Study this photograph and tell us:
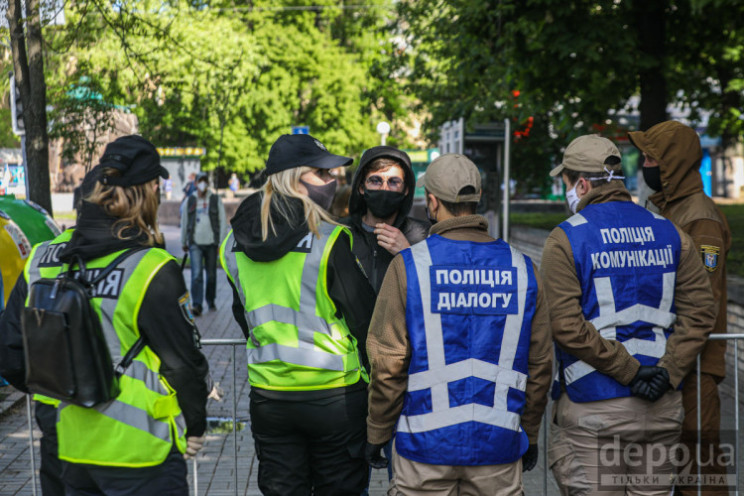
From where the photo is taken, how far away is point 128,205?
275 centimetres

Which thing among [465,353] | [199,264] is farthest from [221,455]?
[199,264]

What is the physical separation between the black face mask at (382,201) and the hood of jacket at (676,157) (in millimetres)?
1227

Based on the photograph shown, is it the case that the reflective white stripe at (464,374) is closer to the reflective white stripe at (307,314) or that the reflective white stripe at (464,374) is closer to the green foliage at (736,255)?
the reflective white stripe at (307,314)

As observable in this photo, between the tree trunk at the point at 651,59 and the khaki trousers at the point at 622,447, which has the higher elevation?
the tree trunk at the point at 651,59

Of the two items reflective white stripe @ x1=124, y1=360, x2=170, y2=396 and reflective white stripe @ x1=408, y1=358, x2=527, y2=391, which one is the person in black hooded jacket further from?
reflective white stripe @ x1=124, y1=360, x2=170, y2=396

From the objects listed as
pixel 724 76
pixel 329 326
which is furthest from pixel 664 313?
pixel 724 76

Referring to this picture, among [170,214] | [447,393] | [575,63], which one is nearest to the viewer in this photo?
[447,393]

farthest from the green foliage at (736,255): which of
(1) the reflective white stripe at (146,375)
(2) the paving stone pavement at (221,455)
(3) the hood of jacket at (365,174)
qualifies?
(1) the reflective white stripe at (146,375)

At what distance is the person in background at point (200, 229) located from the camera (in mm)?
11969

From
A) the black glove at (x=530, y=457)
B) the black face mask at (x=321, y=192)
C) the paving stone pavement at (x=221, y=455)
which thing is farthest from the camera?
the paving stone pavement at (x=221, y=455)

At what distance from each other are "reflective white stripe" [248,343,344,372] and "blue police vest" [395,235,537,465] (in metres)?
0.31

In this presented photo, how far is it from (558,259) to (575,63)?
7.66 meters

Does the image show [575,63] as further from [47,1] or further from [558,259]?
[558,259]

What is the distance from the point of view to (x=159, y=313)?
2.65 m
